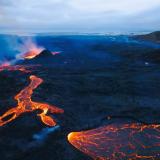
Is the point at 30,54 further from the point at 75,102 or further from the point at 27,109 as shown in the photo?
the point at 27,109

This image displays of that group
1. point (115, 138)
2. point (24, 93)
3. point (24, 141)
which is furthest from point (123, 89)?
point (24, 141)

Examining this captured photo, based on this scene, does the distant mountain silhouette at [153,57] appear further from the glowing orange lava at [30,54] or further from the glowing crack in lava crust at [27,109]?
the glowing crack in lava crust at [27,109]

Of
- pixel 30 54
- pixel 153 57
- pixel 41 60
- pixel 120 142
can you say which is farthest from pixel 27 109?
pixel 30 54

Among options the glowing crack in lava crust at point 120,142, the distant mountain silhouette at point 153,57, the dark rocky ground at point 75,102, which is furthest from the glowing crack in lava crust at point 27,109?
the distant mountain silhouette at point 153,57

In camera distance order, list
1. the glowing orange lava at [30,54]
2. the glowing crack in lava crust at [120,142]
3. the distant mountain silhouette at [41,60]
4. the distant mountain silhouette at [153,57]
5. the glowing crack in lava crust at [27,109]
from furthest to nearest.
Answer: the glowing orange lava at [30,54]
the distant mountain silhouette at [41,60]
the distant mountain silhouette at [153,57]
the glowing crack in lava crust at [27,109]
the glowing crack in lava crust at [120,142]

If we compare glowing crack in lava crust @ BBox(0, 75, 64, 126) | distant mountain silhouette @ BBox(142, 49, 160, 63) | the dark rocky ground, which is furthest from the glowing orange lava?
glowing crack in lava crust @ BBox(0, 75, 64, 126)

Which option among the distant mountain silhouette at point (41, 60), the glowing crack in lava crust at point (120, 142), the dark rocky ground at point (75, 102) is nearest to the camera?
the glowing crack in lava crust at point (120, 142)

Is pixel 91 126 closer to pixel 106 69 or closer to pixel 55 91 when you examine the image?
pixel 55 91
